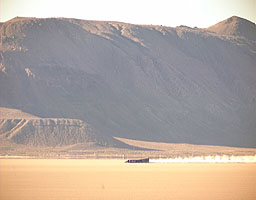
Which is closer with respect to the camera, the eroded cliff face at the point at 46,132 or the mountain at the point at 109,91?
the eroded cliff face at the point at 46,132

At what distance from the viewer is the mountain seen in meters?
161

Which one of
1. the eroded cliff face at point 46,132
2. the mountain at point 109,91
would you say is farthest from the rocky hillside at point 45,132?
the mountain at point 109,91

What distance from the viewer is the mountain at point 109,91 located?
528 ft

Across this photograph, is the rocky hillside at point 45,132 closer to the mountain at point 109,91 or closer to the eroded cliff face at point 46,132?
the eroded cliff face at point 46,132

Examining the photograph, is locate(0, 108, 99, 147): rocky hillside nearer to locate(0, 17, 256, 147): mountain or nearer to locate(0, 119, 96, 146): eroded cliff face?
locate(0, 119, 96, 146): eroded cliff face

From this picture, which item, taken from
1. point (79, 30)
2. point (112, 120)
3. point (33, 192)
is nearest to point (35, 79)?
point (112, 120)

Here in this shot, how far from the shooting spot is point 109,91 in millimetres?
175500

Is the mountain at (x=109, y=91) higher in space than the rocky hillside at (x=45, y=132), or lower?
higher

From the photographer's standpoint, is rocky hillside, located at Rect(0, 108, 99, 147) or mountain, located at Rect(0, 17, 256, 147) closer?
rocky hillside, located at Rect(0, 108, 99, 147)

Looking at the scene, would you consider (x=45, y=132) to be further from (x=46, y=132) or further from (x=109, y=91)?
(x=109, y=91)

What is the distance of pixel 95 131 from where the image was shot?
14700 cm

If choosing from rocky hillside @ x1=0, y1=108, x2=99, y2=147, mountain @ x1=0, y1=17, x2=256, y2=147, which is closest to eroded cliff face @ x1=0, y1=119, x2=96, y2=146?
rocky hillside @ x1=0, y1=108, x2=99, y2=147

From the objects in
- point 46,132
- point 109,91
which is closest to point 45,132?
point 46,132

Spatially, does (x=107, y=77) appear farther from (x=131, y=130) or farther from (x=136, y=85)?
(x=131, y=130)
